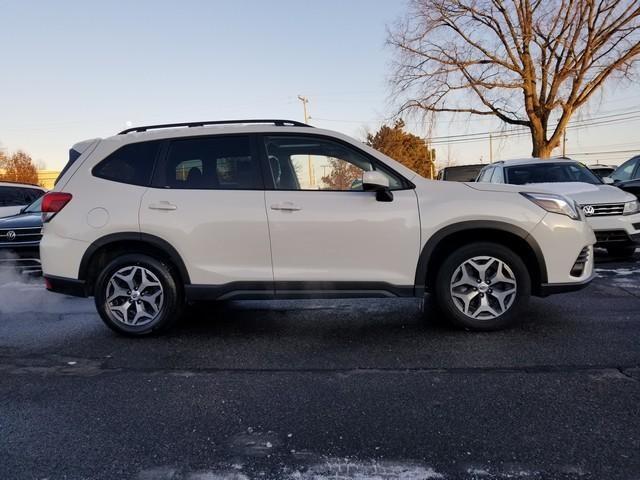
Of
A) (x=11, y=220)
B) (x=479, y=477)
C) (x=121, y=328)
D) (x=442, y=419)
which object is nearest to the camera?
(x=479, y=477)

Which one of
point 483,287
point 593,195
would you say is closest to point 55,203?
point 483,287

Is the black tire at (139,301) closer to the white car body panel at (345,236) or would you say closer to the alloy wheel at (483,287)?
the white car body panel at (345,236)

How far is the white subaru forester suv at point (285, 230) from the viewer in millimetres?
3975

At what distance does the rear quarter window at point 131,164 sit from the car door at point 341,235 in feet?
3.70

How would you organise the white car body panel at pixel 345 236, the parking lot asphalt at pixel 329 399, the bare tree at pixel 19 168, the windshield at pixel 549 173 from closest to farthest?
the parking lot asphalt at pixel 329 399 → the white car body panel at pixel 345 236 → the windshield at pixel 549 173 → the bare tree at pixel 19 168

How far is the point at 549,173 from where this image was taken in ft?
27.7

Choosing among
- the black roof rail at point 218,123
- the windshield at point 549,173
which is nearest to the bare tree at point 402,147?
the windshield at point 549,173

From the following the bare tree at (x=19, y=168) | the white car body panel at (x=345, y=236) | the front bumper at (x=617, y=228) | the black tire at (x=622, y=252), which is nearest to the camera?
the white car body panel at (x=345, y=236)

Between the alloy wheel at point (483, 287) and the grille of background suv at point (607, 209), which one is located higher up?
the grille of background suv at point (607, 209)

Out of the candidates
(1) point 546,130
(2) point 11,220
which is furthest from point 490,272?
(1) point 546,130

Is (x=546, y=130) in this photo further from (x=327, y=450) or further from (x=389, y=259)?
(x=327, y=450)

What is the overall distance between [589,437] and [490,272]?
1831 mm

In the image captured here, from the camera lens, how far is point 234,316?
501 centimetres

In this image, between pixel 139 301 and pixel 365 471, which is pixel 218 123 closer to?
pixel 139 301
